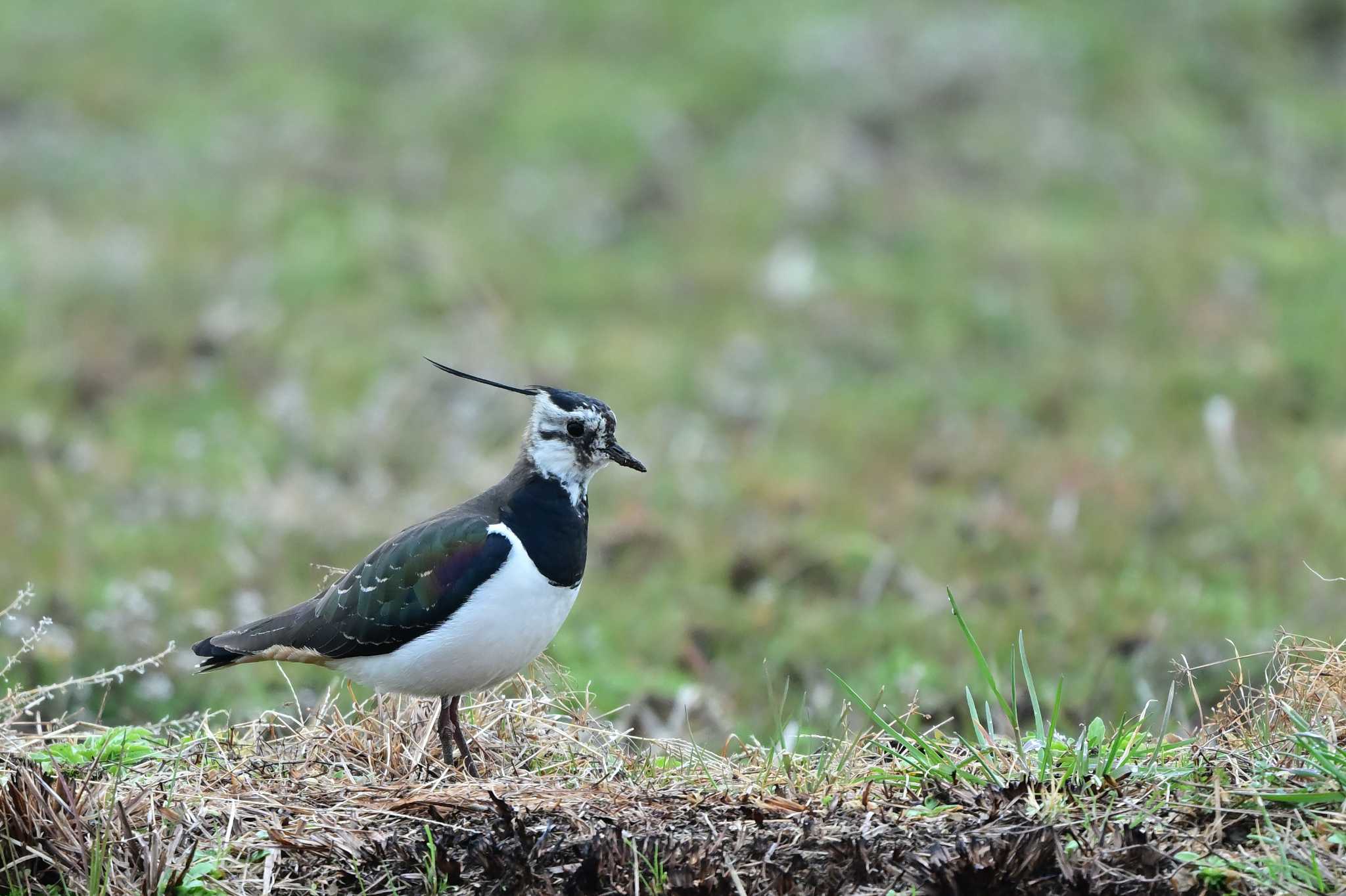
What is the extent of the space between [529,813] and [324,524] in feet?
17.2

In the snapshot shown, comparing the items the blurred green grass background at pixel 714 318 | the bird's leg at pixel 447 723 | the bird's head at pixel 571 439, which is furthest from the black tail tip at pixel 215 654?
the blurred green grass background at pixel 714 318

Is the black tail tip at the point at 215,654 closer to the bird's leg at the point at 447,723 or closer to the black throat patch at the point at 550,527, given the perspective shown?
the bird's leg at the point at 447,723

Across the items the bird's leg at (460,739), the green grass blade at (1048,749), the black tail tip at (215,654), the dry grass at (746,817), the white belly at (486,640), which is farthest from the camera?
the black tail tip at (215,654)

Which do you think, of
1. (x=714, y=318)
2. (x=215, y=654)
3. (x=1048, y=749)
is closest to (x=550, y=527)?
(x=215, y=654)

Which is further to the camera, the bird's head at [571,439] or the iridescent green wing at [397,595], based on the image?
the bird's head at [571,439]

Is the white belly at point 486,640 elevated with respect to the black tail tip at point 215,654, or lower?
lower

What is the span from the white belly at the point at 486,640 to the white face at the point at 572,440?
12.8 inches

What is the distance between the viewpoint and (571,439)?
5.49 metres

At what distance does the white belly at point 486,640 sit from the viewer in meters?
5.00

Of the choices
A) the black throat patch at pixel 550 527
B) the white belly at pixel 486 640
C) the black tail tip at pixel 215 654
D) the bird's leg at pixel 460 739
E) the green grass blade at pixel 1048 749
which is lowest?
the green grass blade at pixel 1048 749

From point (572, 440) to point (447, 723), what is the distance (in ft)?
3.48

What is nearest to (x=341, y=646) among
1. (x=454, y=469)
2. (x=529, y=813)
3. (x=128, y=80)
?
(x=529, y=813)

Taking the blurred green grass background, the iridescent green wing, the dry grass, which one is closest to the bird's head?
the iridescent green wing

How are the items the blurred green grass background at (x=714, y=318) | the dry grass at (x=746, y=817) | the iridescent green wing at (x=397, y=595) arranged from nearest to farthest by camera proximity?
1. the dry grass at (x=746, y=817)
2. the iridescent green wing at (x=397, y=595)
3. the blurred green grass background at (x=714, y=318)
